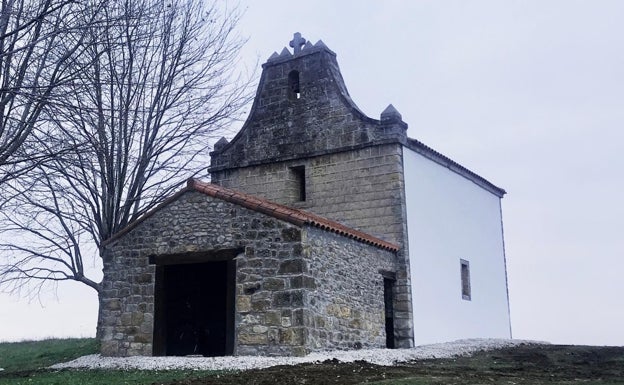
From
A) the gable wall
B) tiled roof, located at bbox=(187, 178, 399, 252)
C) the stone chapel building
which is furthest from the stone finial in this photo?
tiled roof, located at bbox=(187, 178, 399, 252)

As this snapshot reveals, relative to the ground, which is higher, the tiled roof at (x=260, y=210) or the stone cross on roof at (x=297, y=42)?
the stone cross on roof at (x=297, y=42)

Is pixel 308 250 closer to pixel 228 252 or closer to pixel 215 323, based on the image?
pixel 228 252

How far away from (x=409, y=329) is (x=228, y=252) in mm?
5559

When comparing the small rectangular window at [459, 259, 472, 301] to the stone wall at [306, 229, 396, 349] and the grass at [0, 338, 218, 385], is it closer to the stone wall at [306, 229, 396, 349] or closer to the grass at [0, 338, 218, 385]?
the stone wall at [306, 229, 396, 349]

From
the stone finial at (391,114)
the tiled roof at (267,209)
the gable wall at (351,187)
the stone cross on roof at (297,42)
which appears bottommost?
the tiled roof at (267,209)

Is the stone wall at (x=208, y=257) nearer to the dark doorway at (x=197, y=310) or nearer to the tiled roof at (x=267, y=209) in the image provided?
the tiled roof at (x=267, y=209)

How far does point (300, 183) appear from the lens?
2103 centimetres

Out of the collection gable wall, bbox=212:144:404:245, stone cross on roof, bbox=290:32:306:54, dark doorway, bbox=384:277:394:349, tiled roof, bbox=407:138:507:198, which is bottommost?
dark doorway, bbox=384:277:394:349

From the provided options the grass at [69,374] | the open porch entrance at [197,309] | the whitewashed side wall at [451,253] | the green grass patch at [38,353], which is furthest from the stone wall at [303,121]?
the grass at [69,374]

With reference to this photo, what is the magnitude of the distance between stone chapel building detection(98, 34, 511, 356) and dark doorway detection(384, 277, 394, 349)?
0.03 m

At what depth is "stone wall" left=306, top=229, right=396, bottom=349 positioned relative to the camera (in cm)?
1520

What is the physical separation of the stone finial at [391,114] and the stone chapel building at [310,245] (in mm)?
43

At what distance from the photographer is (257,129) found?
2142 cm

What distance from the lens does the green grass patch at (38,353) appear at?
1806 cm
